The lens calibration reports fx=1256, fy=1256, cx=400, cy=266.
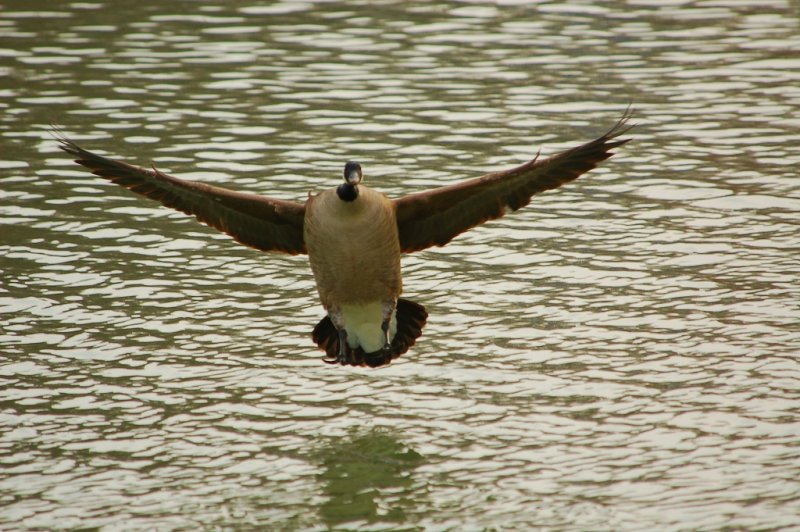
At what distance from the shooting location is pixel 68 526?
6.88m

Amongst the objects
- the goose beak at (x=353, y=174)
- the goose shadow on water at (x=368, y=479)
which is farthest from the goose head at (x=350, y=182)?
the goose shadow on water at (x=368, y=479)

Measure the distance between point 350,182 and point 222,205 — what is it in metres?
1.33

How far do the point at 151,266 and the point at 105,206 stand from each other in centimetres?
156

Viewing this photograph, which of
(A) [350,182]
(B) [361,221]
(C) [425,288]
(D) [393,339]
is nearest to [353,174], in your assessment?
(A) [350,182]

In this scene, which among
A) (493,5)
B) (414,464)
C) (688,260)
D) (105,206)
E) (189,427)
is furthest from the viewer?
(493,5)

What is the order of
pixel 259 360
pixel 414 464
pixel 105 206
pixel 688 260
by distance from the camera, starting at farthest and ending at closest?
pixel 105 206
pixel 688 260
pixel 259 360
pixel 414 464

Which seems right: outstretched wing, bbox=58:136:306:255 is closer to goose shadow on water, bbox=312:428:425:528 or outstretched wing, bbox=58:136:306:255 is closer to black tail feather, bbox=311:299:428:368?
black tail feather, bbox=311:299:428:368

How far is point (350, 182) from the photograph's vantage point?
8172mm

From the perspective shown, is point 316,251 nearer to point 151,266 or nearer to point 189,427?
point 189,427

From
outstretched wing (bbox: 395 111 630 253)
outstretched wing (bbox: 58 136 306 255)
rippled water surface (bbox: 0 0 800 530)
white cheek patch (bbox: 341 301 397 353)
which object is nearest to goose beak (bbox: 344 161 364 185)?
outstretched wing (bbox: 395 111 630 253)

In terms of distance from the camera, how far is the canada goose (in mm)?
8391

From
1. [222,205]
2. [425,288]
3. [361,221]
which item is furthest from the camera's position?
[425,288]

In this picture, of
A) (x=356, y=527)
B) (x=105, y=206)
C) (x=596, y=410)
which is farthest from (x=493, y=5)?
(x=356, y=527)

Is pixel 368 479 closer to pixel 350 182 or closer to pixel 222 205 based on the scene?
pixel 350 182
